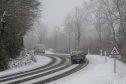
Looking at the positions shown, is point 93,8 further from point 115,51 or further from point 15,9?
point 115,51

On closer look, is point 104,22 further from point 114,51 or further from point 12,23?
point 114,51

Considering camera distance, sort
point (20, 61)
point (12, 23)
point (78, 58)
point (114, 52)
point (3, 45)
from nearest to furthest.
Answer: point (114, 52)
point (12, 23)
point (20, 61)
point (3, 45)
point (78, 58)

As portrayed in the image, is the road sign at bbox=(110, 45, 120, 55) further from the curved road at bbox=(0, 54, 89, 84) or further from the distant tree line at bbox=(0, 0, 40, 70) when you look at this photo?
the distant tree line at bbox=(0, 0, 40, 70)

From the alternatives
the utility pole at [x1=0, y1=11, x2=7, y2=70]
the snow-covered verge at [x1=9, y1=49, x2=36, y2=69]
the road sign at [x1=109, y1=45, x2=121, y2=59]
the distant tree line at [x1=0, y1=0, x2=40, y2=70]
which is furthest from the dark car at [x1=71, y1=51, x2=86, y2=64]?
the road sign at [x1=109, y1=45, x2=121, y2=59]

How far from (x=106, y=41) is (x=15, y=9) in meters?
36.7

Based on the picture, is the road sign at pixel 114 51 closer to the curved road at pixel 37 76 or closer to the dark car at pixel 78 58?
the curved road at pixel 37 76

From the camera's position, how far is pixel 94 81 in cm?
1698

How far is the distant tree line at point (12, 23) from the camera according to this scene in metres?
30.3

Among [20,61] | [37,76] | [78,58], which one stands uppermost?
[78,58]

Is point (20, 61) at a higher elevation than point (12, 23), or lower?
lower

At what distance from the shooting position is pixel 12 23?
1249 inches

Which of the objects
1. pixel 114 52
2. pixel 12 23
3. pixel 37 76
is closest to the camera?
pixel 37 76

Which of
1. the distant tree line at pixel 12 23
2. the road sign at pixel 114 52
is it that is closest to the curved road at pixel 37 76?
the road sign at pixel 114 52

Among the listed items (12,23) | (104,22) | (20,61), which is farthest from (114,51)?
(104,22)
